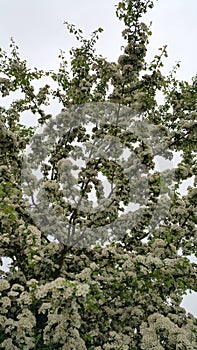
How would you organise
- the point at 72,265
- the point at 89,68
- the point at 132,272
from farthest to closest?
the point at 89,68, the point at 72,265, the point at 132,272


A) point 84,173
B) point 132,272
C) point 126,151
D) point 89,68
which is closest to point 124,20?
point 89,68

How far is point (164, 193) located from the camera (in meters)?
7.05

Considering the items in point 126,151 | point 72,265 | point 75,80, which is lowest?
point 72,265

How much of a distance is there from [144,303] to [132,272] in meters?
0.80

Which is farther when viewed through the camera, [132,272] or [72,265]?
[72,265]

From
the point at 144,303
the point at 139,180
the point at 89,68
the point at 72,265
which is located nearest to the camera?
the point at 144,303

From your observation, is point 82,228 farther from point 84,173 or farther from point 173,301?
point 173,301

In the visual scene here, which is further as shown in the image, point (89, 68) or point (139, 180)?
point (89, 68)

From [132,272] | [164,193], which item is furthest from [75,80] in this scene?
[132,272]

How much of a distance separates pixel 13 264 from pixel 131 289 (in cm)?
239

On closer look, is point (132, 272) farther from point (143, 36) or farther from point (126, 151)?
point (143, 36)

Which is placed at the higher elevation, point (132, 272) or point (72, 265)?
point (72, 265)

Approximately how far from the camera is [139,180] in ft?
22.7

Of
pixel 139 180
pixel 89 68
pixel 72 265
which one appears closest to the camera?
pixel 139 180
